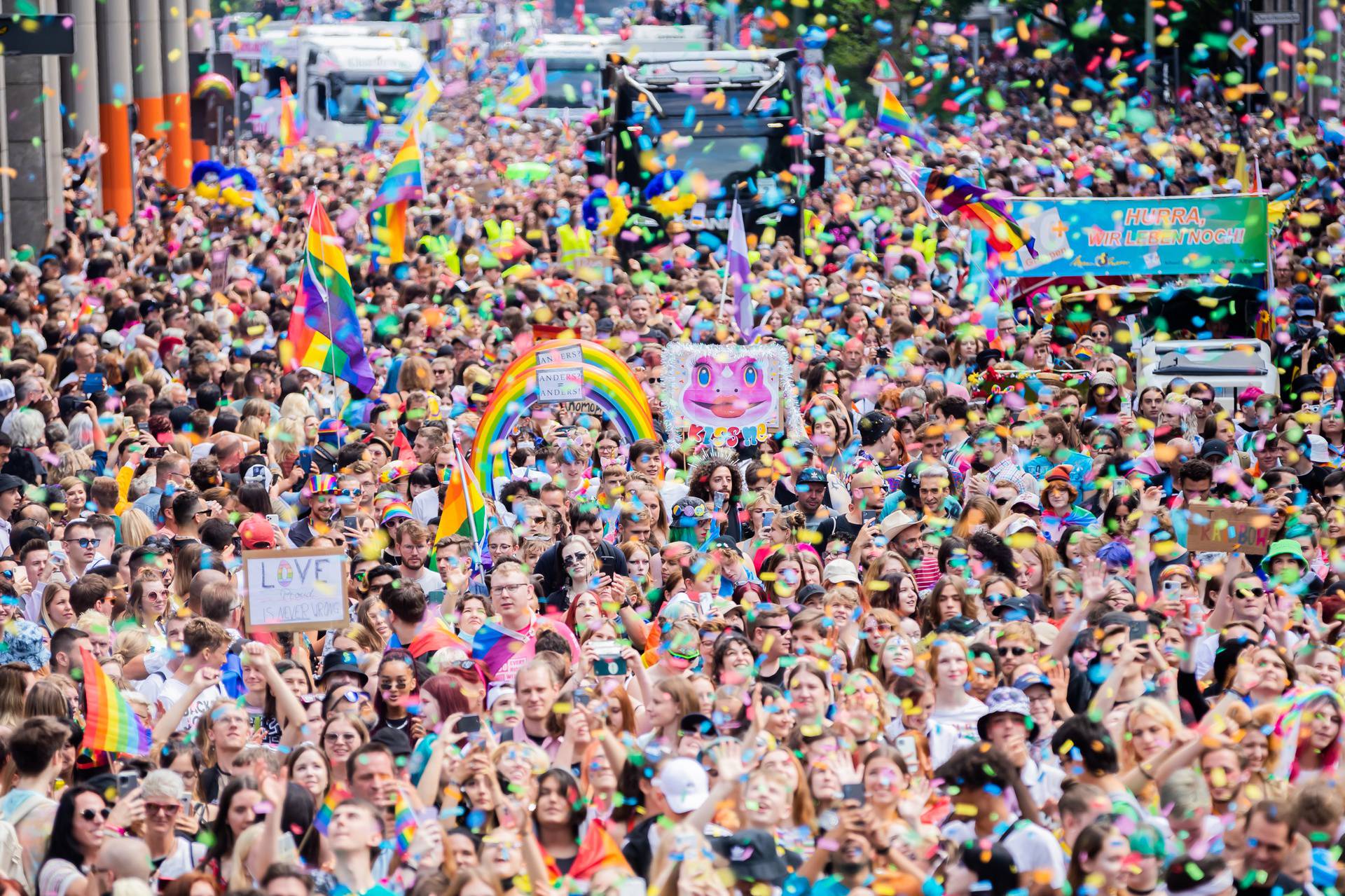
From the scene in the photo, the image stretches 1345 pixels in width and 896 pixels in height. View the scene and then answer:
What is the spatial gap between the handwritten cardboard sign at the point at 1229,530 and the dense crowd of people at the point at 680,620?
0.07 metres

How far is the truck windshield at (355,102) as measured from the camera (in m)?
47.4

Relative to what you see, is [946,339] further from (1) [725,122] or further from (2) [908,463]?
(1) [725,122]

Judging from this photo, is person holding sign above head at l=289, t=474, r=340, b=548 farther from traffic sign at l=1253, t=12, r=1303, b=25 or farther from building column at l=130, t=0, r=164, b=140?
building column at l=130, t=0, r=164, b=140

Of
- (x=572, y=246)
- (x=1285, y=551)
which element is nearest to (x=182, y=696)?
(x=1285, y=551)

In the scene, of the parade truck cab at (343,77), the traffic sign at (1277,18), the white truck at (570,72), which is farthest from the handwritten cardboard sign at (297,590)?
the white truck at (570,72)

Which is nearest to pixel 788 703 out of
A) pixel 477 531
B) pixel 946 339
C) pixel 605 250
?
pixel 477 531

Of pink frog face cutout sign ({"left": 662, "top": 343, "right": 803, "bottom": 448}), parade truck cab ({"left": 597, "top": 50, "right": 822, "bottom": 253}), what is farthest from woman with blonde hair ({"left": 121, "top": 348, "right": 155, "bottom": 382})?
parade truck cab ({"left": 597, "top": 50, "right": 822, "bottom": 253})

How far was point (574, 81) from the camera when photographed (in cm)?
5062

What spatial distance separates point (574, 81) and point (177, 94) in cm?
878

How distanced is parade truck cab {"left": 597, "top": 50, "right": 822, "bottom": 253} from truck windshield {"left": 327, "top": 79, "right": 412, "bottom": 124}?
1970cm

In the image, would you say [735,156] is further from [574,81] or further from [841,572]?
[574,81]

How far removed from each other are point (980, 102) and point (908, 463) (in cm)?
3409

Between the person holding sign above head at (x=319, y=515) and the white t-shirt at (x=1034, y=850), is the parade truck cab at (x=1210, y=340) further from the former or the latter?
the white t-shirt at (x=1034, y=850)

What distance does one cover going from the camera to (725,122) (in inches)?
1096
